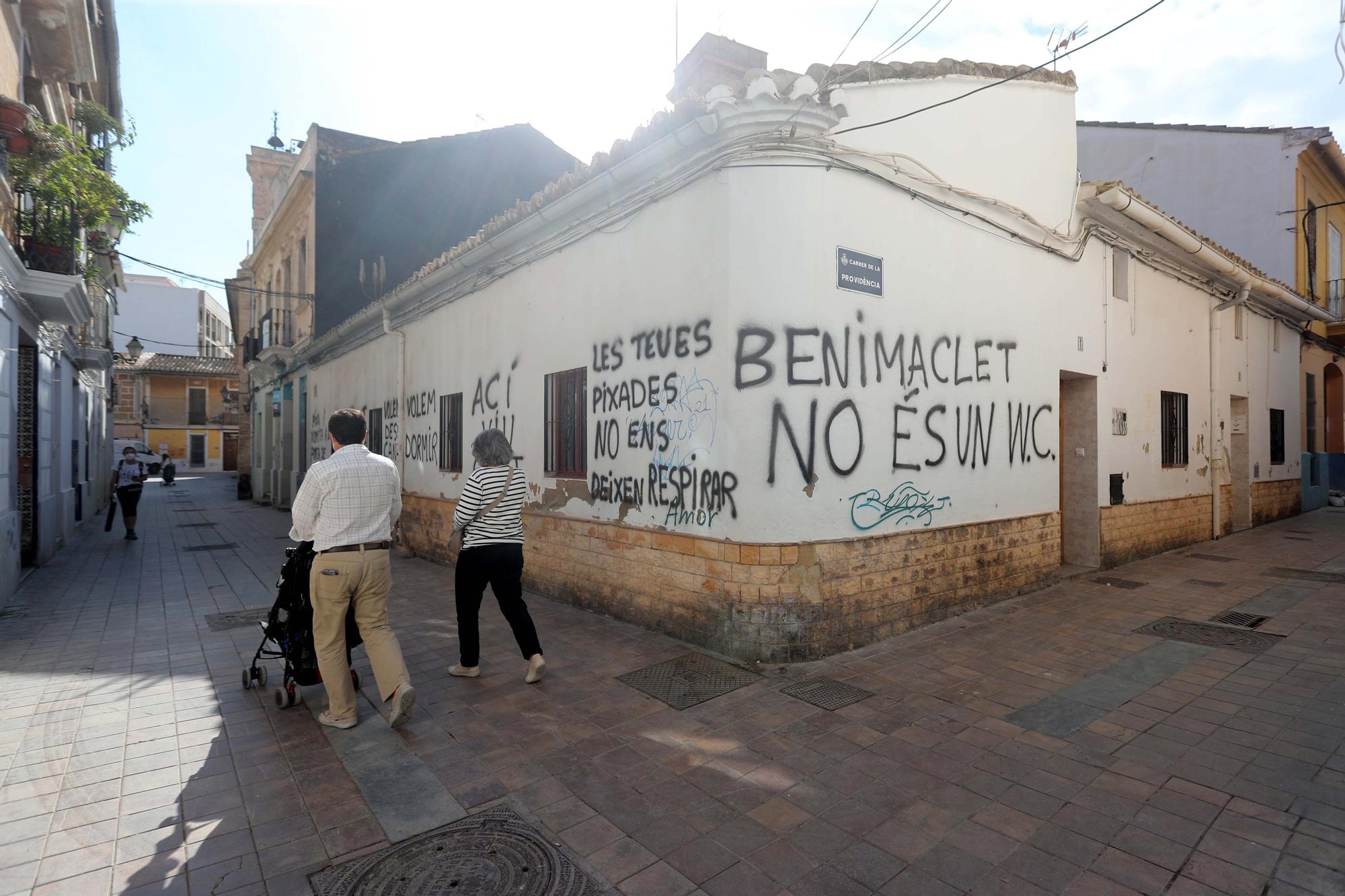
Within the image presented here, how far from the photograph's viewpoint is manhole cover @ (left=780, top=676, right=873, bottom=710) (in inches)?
169

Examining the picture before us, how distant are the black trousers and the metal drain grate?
19.8 ft

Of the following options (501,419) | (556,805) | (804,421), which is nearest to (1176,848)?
(556,805)

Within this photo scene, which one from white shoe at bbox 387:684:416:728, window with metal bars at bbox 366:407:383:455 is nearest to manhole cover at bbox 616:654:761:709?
white shoe at bbox 387:684:416:728

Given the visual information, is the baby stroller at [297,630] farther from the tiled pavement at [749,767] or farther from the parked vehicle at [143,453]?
the parked vehicle at [143,453]

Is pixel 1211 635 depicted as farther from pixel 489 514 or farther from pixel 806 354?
pixel 489 514

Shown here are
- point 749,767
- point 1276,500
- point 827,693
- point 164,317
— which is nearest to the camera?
point 749,767

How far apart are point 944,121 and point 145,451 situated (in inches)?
1380

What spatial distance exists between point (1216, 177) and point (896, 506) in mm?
14995

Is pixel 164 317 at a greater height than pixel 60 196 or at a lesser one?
greater

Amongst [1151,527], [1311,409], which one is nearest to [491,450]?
[1151,527]

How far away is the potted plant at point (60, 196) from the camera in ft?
25.5

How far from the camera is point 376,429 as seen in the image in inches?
490

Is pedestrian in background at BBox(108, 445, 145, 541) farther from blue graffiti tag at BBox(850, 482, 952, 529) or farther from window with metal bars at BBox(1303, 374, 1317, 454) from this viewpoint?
window with metal bars at BBox(1303, 374, 1317, 454)

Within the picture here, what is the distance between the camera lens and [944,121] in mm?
6324
